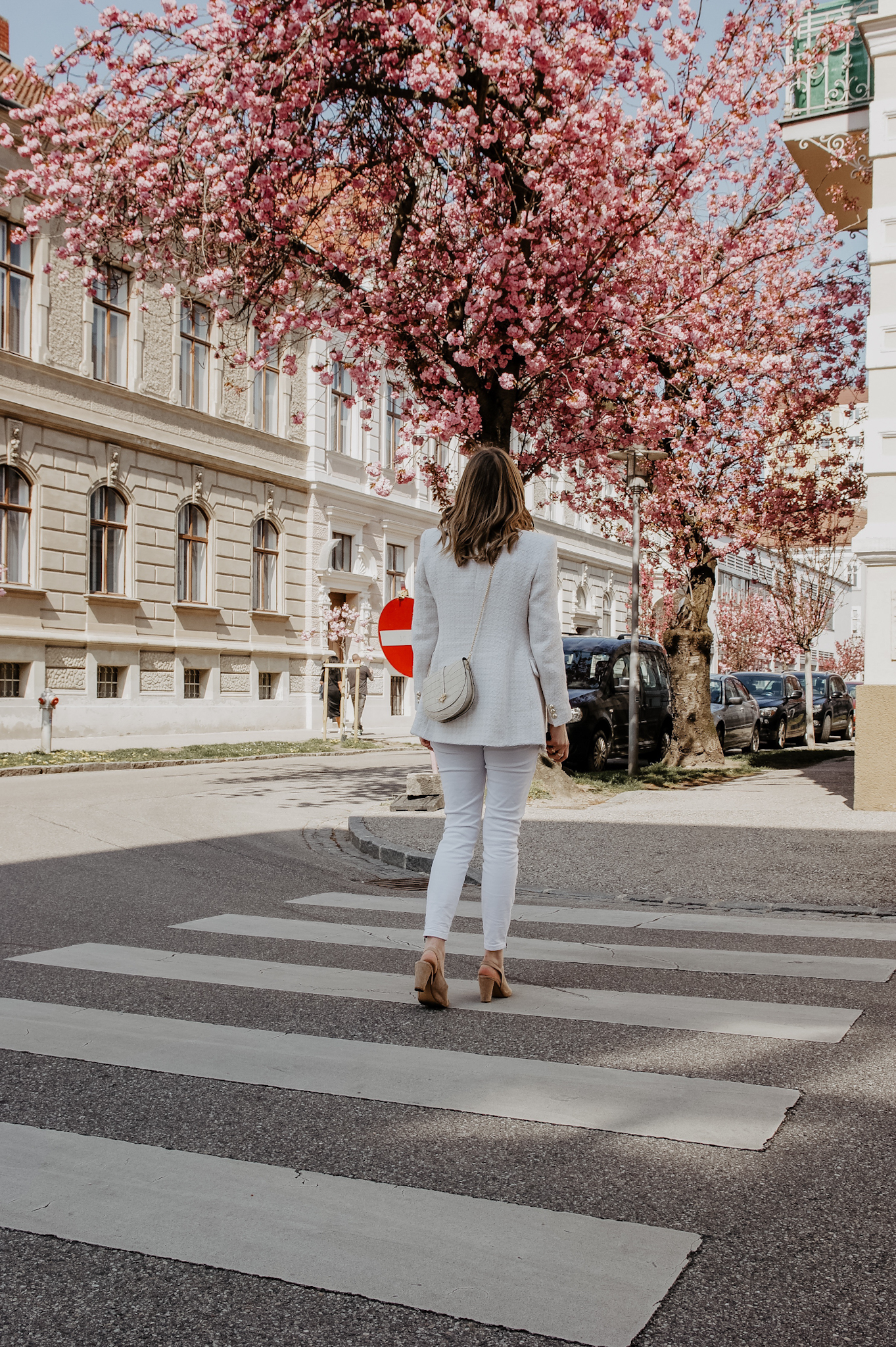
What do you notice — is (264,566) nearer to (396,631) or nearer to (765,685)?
(765,685)

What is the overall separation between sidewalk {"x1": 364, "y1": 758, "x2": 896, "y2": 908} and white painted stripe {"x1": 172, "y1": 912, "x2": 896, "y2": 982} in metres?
1.63

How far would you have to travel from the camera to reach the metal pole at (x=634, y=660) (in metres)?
17.0

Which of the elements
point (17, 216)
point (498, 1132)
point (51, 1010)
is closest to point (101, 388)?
point (17, 216)

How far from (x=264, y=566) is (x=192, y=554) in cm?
294

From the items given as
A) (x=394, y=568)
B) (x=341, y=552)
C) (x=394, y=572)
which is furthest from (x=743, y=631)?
(x=341, y=552)

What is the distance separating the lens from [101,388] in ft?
78.2

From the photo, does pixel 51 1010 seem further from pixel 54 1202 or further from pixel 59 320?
pixel 59 320

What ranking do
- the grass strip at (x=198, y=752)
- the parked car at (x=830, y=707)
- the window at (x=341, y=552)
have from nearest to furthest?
the grass strip at (x=198, y=752)
the window at (x=341, y=552)
the parked car at (x=830, y=707)

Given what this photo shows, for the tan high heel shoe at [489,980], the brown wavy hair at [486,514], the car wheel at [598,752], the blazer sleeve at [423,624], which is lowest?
the tan high heel shoe at [489,980]

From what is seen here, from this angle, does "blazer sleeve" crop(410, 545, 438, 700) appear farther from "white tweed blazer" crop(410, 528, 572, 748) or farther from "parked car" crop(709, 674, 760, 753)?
"parked car" crop(709, 674, 760, 753)

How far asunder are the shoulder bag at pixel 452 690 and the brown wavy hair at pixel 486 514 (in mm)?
105

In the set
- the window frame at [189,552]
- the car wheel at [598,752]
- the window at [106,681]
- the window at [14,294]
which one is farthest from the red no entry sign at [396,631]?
the window frame at [189,552]

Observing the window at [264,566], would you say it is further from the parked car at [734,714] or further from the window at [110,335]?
the parked car at [734,714]

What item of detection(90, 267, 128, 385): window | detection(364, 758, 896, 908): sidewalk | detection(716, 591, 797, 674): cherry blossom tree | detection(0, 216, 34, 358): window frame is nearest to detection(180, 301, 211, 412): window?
detection(90, 267, 128, 385): window
